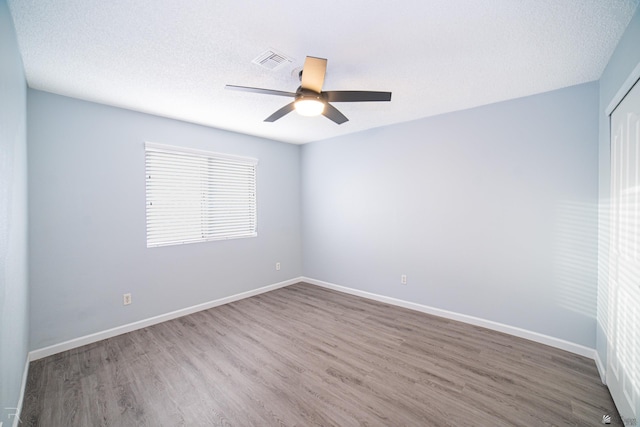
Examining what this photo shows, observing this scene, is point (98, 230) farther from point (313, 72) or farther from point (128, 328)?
point (313, 72)

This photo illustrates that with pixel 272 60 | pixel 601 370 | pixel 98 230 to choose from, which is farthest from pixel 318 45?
pixel 601 370

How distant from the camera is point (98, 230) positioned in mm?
2797

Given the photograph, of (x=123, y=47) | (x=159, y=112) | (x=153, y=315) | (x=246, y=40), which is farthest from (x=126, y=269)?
(x=246, y=40)

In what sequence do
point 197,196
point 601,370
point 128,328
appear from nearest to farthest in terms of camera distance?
point 601,370, point 128,328, point 197,196

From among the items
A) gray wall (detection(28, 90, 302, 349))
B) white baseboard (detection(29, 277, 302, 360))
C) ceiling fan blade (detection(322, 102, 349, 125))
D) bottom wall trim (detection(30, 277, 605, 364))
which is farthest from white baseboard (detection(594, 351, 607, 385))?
gray wall (detection(28, 90, 302, 349))

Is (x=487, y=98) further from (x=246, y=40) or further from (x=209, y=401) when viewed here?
(x=209, y=401)

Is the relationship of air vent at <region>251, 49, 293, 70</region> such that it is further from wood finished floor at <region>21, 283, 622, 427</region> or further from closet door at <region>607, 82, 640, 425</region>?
wood finished floor at <region>21, 283, 622, 427</region>

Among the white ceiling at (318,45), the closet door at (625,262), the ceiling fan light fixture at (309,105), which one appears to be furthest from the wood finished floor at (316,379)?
the white ceiling at (318,45)

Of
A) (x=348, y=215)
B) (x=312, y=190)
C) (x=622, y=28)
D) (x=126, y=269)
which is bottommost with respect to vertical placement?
(x=126, y=269)

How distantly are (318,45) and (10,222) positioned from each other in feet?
7.59

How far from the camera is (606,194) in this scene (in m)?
2.16

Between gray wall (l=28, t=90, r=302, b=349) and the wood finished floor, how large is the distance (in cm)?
37

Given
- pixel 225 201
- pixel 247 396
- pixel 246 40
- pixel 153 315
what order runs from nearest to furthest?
pixel 246 40, pixel 247 396, pixel 153 315, pixel 225 201

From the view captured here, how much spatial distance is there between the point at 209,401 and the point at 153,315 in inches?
70.0
